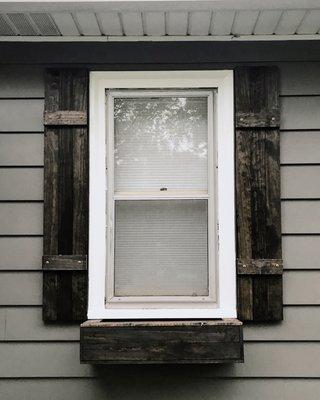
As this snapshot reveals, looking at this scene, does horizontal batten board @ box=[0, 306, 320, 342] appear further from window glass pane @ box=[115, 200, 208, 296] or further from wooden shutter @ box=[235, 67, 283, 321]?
window glass pane @ box=[115, 200, 208, 296]

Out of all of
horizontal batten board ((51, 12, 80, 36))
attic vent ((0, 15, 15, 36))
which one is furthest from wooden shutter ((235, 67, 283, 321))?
attic vent ((0, 15, 15, 36))

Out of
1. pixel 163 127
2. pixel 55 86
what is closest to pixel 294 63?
pixel 163 127

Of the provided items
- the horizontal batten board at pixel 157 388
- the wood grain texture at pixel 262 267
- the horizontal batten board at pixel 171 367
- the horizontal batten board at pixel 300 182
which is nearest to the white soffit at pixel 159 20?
the horizontal batten board at pixel 300 182

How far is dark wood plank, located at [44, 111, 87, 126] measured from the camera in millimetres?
3020

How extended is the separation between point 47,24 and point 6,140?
674mm

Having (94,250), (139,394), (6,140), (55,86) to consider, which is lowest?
(139,394)

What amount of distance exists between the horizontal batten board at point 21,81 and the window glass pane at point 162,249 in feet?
2.74

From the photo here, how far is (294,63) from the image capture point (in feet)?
10.0

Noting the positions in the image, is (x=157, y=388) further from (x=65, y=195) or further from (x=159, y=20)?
(x=159, y=20)

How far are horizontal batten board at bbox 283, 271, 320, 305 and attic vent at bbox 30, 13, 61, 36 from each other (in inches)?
73.7

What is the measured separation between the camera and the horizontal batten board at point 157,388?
2.95 meters

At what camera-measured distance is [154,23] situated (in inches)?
113

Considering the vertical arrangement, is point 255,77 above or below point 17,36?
below

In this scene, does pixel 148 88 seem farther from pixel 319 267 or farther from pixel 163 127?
pixel 319 267
